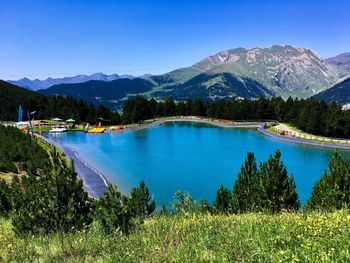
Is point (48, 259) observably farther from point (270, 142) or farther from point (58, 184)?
point (270, 142)

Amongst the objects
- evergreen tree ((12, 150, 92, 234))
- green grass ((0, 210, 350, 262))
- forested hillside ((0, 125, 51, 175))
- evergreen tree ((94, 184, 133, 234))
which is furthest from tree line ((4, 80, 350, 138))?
green grass ((0, 210, 350, 262))

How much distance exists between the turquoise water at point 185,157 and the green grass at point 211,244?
Result: 29004mm

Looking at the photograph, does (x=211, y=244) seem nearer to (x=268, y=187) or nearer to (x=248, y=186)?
(x=268, y=187)

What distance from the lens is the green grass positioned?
4051 millimetres

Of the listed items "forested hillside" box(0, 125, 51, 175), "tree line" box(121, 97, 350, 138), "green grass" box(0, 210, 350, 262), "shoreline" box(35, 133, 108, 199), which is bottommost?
"shoreline" box(35, 133, 108, 199)

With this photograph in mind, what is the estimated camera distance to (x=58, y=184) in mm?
Result: 10414

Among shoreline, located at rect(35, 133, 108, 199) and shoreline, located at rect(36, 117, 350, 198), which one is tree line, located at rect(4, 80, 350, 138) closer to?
shoreline, located at rect(36, 117, 350, 198)

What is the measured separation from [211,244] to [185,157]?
53.6m

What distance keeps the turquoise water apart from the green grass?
29004 mm

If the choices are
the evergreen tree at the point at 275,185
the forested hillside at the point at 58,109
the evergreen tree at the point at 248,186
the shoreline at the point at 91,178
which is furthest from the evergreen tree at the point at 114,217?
the forested hillside at the point at 58,109

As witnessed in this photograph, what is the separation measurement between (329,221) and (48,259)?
441 cm

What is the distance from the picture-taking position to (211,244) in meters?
A: 5.04

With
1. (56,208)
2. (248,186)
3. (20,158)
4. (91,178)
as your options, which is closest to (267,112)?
(91,178)

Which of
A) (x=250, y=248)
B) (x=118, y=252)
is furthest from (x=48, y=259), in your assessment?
(x=250, y=248)
